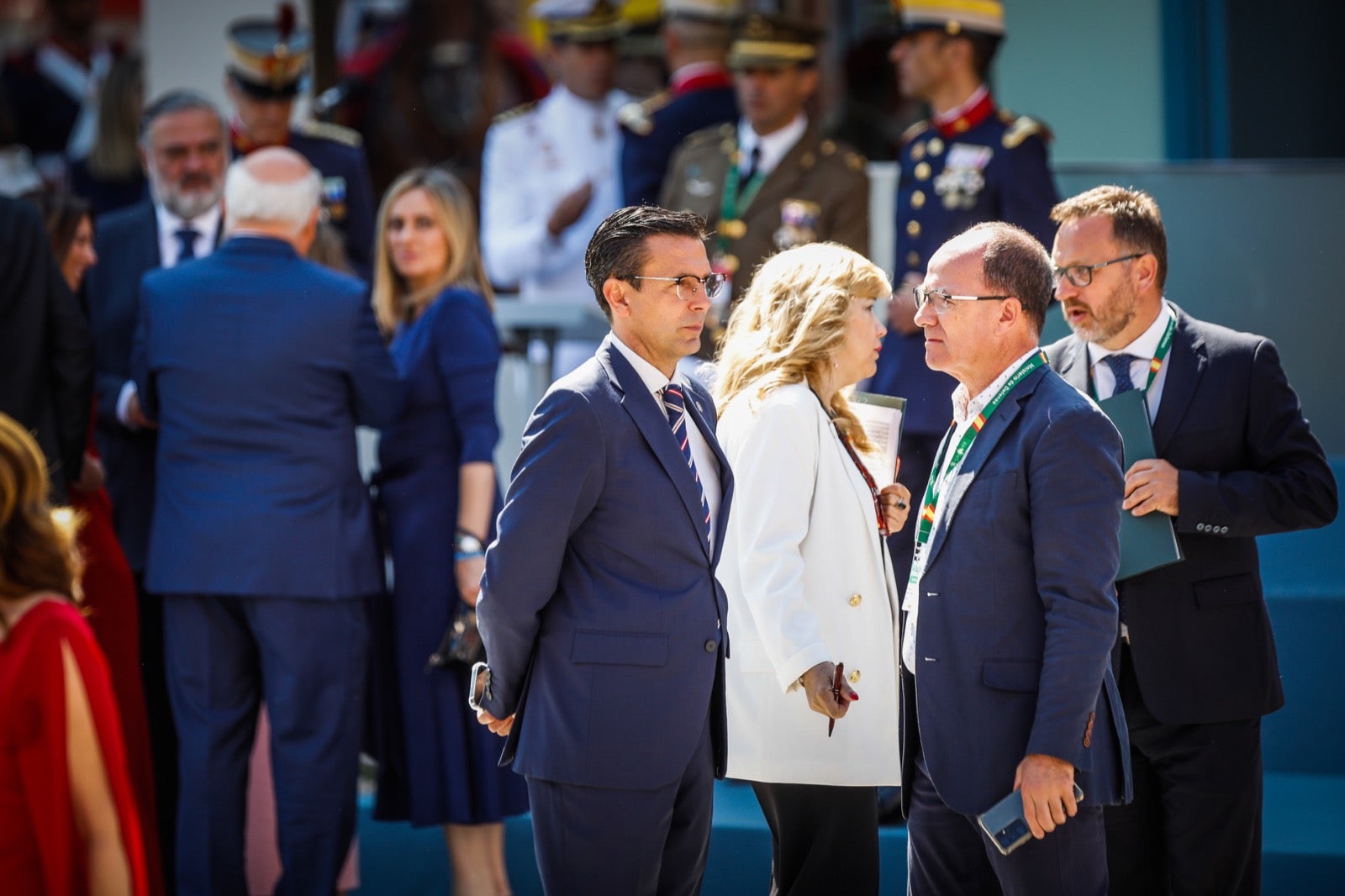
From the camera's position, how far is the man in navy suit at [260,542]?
409 cm

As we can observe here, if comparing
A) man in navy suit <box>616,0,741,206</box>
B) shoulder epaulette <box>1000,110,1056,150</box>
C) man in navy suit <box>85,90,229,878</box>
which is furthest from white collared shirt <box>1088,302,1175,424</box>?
man in navy suit <box>616,0,741,206</box>

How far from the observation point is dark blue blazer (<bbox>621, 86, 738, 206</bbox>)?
6.14 m

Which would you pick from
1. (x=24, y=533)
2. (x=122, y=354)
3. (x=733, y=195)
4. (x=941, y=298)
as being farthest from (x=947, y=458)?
(x=122, y=354)

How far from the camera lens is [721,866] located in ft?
14.2

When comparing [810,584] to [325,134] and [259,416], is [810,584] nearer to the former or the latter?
[259,416]

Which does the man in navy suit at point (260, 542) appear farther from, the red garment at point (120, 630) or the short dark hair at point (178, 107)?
the short dark hair at point (178, 107)

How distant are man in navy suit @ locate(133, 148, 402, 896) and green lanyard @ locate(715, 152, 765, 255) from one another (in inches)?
66.8

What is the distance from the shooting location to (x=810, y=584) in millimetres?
3264

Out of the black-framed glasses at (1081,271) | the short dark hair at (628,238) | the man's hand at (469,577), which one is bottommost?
the man's hand at (469,577)

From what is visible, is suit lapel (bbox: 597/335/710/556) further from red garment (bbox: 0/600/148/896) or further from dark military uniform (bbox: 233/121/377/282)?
dark military uniform (bbox: 233/121/377/282)

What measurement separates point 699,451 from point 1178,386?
3.78 feet

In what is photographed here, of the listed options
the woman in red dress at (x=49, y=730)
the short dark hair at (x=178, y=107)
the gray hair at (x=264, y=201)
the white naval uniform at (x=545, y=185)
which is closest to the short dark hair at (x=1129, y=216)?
the gray hair at (x=264, y=201)

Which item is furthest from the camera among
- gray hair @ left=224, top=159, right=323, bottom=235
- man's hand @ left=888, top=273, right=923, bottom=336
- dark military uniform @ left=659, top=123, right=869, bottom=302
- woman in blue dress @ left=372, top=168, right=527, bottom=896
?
dark military uniform @ left=659, top=123, right=869, bottom=302

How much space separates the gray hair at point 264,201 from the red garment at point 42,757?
198 centimetres
